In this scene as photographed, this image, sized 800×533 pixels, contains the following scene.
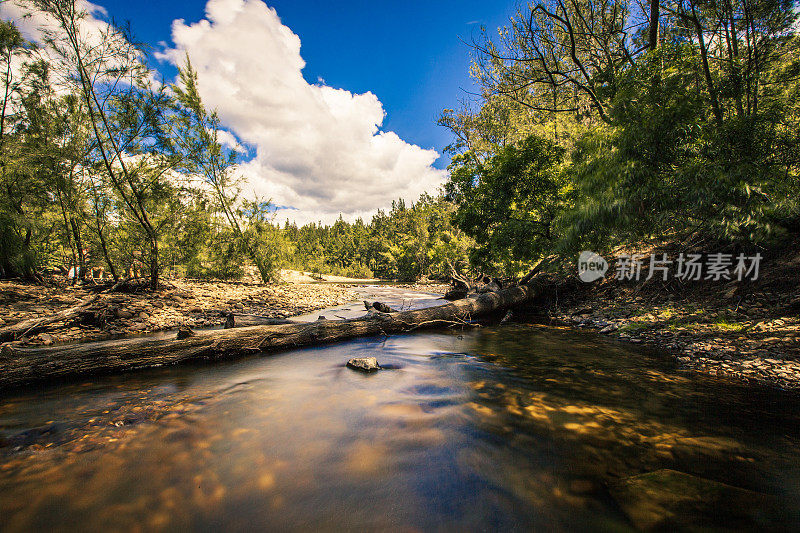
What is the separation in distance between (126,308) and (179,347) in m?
6.08

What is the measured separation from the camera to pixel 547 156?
12.8 meters

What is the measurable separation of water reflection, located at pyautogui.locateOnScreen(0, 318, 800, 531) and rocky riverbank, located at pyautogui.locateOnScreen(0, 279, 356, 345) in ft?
14.3

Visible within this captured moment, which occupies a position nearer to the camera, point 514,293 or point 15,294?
point 15,294

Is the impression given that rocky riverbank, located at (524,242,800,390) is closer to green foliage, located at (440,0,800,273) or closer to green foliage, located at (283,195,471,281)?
green foliage, located at (440,0,800,273)

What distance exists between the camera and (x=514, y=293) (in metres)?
12.3

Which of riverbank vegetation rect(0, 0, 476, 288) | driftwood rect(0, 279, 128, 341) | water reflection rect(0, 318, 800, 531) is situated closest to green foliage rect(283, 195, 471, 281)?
riverbank vegetation rect(0, 0, 476, 288)

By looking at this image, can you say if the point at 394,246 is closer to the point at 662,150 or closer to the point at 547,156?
the point at 547,156

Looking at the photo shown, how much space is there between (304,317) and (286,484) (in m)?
9.58

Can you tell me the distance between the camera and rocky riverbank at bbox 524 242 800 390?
5.18m

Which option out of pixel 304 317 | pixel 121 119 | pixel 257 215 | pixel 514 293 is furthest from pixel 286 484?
pixel 257 215

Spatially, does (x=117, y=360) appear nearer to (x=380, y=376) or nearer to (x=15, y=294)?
(x=380, y=376)

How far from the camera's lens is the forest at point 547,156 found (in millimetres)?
7246
